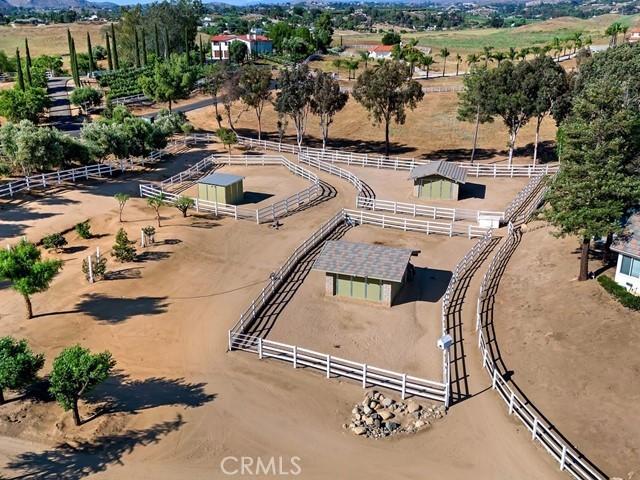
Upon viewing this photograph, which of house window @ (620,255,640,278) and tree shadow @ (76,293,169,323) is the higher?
house window @ (620,255,640,278)

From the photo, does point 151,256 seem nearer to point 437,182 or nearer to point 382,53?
point 437,182

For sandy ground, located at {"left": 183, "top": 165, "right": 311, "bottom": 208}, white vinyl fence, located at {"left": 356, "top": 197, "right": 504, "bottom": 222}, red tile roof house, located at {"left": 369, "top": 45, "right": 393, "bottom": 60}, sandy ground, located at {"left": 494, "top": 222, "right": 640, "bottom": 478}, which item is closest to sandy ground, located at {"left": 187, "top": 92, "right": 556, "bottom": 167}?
sandy ground, located at {"left": 183, "top": 165, "right": 311, "bottom": 208}

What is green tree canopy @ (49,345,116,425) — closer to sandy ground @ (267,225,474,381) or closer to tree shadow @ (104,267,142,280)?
sandy ground @ (267,225,474,381)

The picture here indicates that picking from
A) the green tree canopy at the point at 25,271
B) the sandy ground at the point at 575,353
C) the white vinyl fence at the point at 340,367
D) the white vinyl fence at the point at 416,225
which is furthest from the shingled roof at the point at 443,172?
the green tree canopy at the point at 25,271

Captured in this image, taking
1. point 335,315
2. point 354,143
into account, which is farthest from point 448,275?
point 354,143

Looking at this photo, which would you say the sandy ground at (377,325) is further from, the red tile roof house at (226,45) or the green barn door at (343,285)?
the red tile roof house at (226,45)

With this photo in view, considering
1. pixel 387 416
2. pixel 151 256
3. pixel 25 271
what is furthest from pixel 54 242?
pixel 387 416

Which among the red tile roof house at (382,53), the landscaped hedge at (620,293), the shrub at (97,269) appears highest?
the red tile roof house at (382,53)
